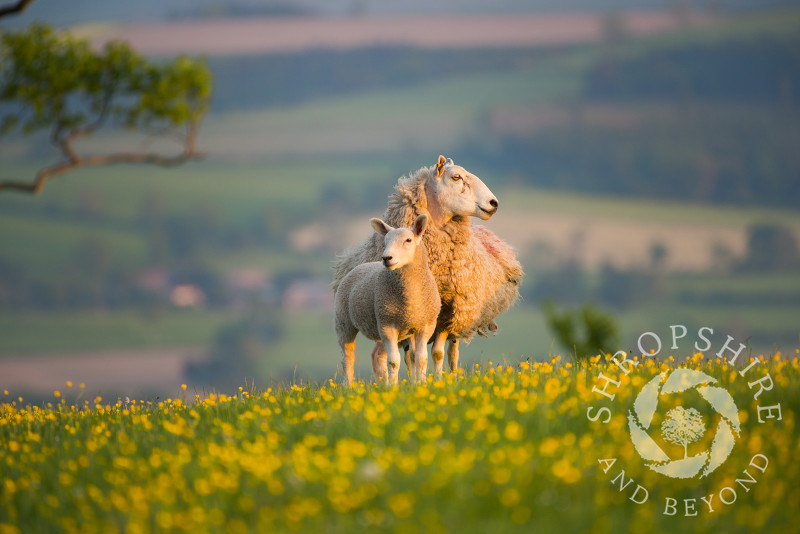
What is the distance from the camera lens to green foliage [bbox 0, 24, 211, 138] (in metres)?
21.9

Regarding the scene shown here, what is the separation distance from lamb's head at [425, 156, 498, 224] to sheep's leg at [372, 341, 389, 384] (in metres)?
1.79

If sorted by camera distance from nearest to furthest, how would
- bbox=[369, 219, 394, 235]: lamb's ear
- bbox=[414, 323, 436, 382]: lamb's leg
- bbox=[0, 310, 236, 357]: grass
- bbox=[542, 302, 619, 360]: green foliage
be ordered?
bbox=[369, 219, 394, 235]: lamb's ear, bbox=[414, 323, 436, 382]: lamb's leg, bbox=[542, 302, 619, 360]: green foliage, bbox=[0, 310, 236, 357]: grass

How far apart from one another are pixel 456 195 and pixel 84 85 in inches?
553

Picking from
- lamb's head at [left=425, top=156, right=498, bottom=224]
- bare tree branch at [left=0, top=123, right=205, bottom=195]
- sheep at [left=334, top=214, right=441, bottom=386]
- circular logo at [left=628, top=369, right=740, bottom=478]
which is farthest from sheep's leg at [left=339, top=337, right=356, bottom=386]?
bare tree branch at [left=0, top=123, right=205, bottom=195]

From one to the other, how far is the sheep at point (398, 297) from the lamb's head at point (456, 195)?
45.6 inches

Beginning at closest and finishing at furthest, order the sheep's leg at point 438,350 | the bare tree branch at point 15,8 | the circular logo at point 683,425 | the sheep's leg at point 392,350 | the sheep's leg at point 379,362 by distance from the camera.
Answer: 1. the circular logo at point 683,425
2. the sheep's leg at point 392,350
3. the sheep's leg at point 379,362
4. the sheep's leg at point 438,350
5. the bare tree branch at point 15,8

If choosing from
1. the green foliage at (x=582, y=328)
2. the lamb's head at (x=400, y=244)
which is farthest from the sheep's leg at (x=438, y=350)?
the green foliage at (x=582, y=328)

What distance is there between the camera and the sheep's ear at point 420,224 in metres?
10.2

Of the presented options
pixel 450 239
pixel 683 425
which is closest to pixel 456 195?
pixel 450 239

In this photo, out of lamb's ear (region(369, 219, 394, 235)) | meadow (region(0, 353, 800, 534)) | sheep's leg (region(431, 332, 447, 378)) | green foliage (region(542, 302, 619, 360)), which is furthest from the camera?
green foliage (region(542, 302, 619, 360))

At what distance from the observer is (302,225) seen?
187 meters

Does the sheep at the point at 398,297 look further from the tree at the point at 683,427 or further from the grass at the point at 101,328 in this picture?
the grass at the point at 101,328

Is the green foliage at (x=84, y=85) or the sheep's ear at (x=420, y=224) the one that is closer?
the sheep's ear at (x=420, y=224)

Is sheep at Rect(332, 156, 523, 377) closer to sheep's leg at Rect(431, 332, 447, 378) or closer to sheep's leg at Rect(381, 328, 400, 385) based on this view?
sheep's leg at Rect(431, 332, 447, 378)
